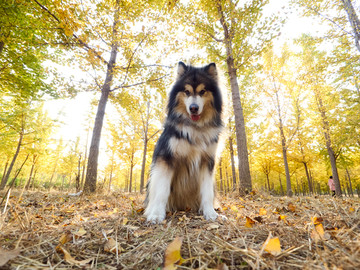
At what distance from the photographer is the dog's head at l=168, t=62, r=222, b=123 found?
2.52 m

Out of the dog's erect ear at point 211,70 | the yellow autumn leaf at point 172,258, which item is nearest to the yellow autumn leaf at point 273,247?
the yellow autumn leaf at point 172,258

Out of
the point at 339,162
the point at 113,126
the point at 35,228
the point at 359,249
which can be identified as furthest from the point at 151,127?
the point at 339,162

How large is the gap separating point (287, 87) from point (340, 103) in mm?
2934

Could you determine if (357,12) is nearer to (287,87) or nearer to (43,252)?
(287,87)

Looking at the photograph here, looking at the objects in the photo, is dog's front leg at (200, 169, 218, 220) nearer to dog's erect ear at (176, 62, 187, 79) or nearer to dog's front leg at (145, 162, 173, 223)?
dog's front leg at (145, 162, 173, 223)

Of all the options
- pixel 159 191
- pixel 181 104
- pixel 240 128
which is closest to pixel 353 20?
pixel 240 128

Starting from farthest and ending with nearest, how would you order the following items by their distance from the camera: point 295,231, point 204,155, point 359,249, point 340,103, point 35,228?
point 340,103 → point 204,155 → point 35,228 → point 295,231 → point 359,249

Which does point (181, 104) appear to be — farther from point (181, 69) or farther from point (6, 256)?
point (6, 256)

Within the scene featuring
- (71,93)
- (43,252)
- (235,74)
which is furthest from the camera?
(71,93)

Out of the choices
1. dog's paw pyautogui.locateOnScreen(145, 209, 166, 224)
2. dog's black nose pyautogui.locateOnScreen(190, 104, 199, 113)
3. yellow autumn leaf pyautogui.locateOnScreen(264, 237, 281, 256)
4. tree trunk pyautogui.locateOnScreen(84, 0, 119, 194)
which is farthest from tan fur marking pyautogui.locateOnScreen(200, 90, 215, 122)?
tree trunk pyautogui.locateOnScreen(84, 0, 119, 194)

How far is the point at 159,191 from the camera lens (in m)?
2.20

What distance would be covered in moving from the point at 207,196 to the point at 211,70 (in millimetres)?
2046

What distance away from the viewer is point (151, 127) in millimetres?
10961

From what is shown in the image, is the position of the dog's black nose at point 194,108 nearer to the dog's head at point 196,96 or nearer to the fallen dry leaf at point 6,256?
the dog's head at point 196,96
